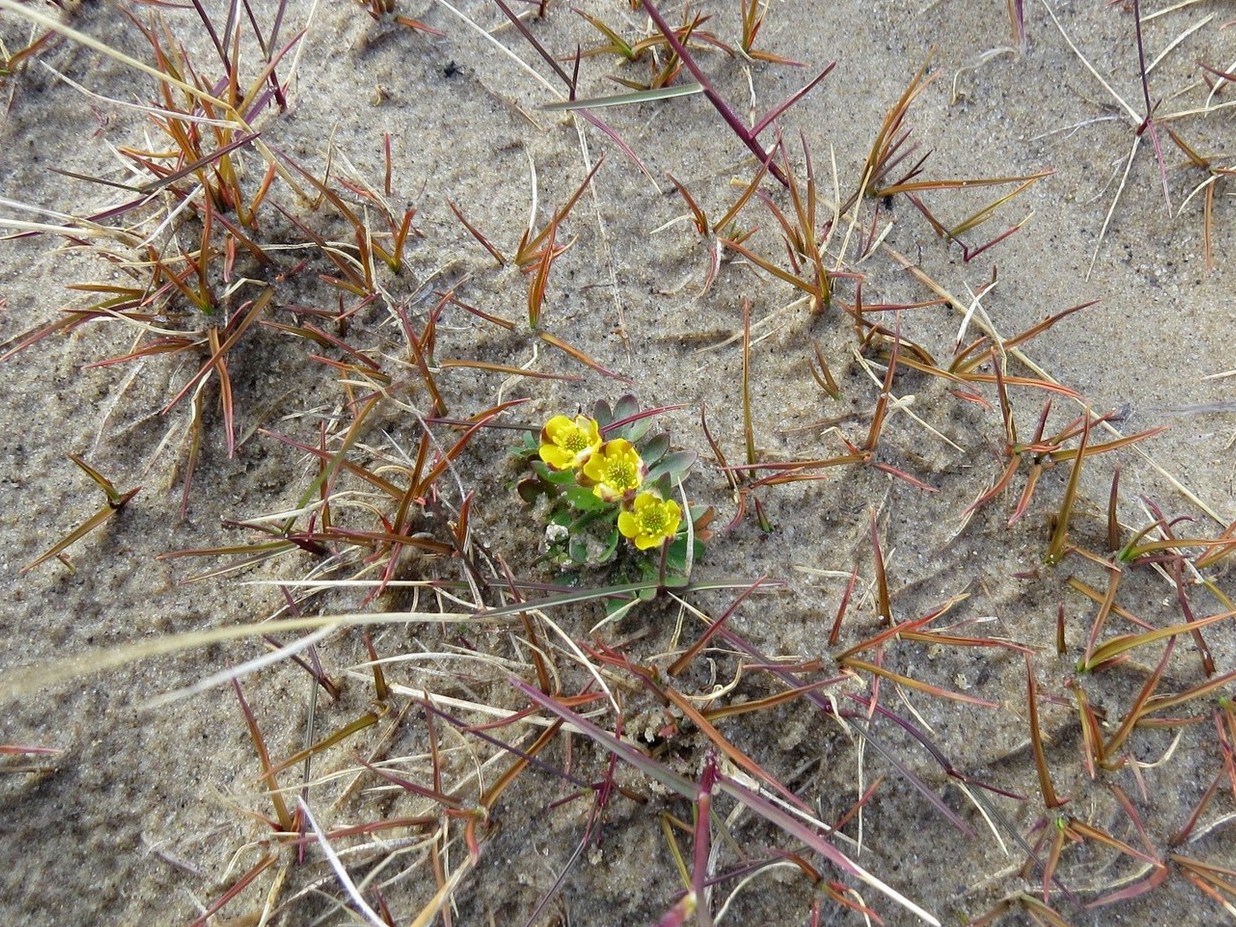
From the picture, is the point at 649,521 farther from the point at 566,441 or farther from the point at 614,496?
the point at 566,441

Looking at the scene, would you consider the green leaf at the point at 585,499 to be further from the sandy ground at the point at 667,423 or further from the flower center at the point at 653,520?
the sandy ground at the point at 667,423

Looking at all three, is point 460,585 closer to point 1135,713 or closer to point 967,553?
point 967,553

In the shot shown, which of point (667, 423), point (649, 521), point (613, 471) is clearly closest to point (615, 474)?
point (613, 471)

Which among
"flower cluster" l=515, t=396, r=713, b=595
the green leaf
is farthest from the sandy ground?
the green leaf

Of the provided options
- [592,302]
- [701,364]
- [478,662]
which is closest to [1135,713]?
[701,364]

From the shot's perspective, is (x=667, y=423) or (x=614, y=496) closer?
(x=614, y=496)

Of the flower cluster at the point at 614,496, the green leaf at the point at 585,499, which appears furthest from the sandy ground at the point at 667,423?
the green leaf at the point at 585,499
